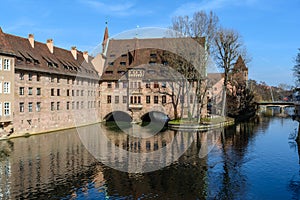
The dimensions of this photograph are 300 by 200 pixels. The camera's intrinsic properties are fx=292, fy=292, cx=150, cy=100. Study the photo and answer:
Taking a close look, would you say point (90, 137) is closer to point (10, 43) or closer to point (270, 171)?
point (10, 43)

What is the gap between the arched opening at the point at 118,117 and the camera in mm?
54438

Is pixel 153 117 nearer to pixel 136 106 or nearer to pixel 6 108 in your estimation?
pixel 136 106

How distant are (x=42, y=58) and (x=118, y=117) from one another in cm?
1986

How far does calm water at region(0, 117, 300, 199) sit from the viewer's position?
16234mm

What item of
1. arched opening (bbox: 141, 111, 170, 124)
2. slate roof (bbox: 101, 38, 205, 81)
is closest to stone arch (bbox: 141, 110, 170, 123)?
arched opening (bbox: 141, 111, 170, 124)

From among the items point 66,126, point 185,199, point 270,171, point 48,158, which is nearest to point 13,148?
point 48,158

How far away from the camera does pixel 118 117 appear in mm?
55812

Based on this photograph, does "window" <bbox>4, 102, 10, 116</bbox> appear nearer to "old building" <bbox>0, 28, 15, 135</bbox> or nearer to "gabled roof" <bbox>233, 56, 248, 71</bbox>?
"old building" <bbox>0, 28, 15, 135</bbox>

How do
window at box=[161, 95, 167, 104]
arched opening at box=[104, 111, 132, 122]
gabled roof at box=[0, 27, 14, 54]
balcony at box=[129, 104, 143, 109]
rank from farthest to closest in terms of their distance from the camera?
arched opening at box=[104, 111, 132, 122]
window at box=[161, 95, 167, 104]
balcony at box=[129, 104, 143, 109]
gabled roof at box=[0, 27, 14, 54]

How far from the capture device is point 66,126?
43875 mm

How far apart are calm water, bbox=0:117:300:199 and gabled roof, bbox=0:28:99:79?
10233 millimetres

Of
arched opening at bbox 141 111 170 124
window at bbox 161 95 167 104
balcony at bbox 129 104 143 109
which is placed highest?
window at bbox 161 95 167 104

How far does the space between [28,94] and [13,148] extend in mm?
10485

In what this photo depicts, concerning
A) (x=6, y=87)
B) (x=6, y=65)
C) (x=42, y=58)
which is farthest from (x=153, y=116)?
(x=6, y=65)
